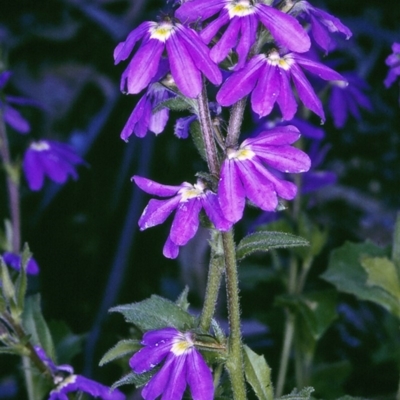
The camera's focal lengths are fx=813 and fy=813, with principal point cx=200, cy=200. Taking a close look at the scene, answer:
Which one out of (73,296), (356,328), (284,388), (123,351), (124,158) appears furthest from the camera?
(124,158)

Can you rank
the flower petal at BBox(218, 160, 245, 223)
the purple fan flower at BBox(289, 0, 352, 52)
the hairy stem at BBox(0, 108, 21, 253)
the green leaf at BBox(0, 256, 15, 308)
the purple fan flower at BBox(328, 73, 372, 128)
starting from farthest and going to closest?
the purple fan flower at BBox(328, 73, 372, 128) < the hairy stem at BBox(0, 108, 21, 253) < the green leaf at BBox(0, 256, 15, 308) < the purple fan flower at BBox(289, 0, 352, 52) < the flower petal at BBox(218, 160, 245, 223)

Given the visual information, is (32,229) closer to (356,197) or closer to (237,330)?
(356,197)

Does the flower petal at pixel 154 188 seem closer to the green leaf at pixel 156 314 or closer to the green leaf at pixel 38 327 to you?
the green leaf at pixel 156 314

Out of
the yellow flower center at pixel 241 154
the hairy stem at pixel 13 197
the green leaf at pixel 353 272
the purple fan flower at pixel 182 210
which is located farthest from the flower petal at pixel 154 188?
the hairy stem at pixel 13 197

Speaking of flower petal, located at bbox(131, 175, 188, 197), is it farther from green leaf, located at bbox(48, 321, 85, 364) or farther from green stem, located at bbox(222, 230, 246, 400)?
green leaf, located at bbox(48, 321, 85, 364)

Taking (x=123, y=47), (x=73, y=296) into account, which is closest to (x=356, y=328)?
(x=73, y=296)

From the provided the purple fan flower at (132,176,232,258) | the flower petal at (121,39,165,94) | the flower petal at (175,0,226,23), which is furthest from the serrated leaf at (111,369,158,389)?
the flower petal at (175,0,226,23)

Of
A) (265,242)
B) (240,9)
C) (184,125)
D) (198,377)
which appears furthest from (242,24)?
(198,377)
